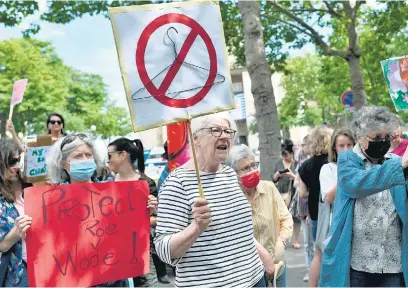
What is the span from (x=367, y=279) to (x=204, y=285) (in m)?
1.34

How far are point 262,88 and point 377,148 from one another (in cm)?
537

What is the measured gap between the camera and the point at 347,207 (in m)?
3.44

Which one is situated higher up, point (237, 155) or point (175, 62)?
point (175, 62)

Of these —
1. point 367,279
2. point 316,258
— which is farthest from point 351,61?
point 367,279

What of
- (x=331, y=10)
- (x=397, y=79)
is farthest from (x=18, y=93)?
(x=331, y=10)

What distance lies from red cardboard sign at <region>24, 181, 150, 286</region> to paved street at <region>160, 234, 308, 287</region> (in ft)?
11.6

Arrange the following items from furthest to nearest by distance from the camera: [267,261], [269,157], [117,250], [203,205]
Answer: [269,157]
[117,250]
[267,261]
[203,205]

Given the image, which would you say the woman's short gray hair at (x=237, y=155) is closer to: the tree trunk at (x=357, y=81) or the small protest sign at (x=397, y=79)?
the small protest sign at (x=397, y=79)

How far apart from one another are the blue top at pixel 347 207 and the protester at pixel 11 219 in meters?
1.89

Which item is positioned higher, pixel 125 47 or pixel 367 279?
pixel 125 47

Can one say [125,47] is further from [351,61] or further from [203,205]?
[351,61]

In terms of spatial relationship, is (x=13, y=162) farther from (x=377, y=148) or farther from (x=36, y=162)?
(x=377, y=148)

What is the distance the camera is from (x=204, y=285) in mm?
2568

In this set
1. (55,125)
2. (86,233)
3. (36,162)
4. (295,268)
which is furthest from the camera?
(295,268)
